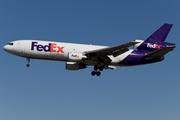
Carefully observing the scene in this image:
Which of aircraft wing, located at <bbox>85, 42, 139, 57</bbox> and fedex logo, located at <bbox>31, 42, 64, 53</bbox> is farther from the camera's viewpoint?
fedex logo, located at <bbox>31, 42, 64, 53</bbox>

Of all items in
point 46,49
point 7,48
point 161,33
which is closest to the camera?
point 46,49

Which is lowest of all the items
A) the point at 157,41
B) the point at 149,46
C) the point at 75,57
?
the point at 75,57

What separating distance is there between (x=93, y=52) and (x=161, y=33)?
11.7 meters

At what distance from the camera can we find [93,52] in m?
36.7

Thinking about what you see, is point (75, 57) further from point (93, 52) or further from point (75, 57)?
point (93, 52)

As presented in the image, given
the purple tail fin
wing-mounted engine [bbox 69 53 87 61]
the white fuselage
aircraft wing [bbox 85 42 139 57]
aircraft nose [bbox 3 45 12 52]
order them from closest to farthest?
aircraft wing [bbox 85 42 139 57] < wing-mounted engine [bbox 69 53 87 61] < the white fuselage < aircraft nose [bbox 3 45 12 52] < the purple tail fin

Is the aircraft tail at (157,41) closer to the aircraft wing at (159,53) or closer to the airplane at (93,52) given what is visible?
the airplane at (93,52)

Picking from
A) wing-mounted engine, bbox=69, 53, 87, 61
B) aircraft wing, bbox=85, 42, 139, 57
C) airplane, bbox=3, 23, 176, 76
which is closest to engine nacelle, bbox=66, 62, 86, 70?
airplane, bbox=3, 23, 176, 76

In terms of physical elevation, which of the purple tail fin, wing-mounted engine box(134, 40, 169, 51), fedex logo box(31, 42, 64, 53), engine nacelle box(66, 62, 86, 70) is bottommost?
engine nacelle box(66, 62, 86, 70)

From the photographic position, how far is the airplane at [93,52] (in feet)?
122

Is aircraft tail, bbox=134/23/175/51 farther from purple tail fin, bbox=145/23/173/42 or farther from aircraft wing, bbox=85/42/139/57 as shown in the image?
aircraft wing, bbox=85/42/139/57

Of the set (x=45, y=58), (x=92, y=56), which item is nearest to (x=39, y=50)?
(x=45, y=58)

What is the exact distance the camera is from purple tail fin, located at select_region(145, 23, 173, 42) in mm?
40625

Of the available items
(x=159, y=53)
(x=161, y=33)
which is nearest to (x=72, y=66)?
(x=159, y=53)
